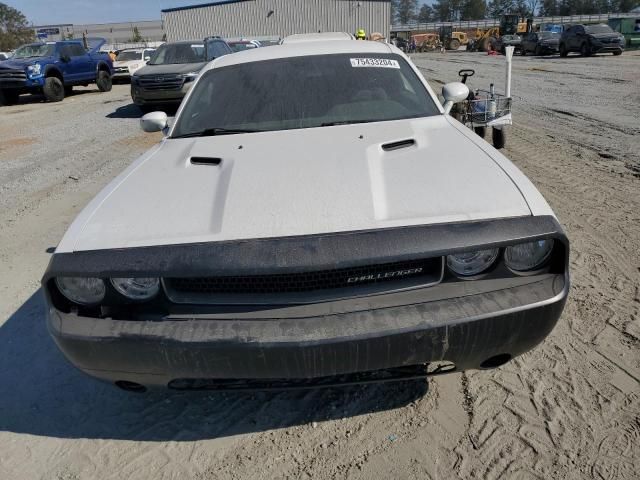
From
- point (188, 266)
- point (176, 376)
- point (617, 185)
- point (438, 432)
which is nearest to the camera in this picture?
point (188, 266)

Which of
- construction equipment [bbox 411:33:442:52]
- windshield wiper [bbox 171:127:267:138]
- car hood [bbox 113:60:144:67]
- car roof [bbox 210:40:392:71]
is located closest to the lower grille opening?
windshield wiper [bbox 171:127:267:138]

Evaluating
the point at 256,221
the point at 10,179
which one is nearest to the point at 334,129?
the point at 256,221

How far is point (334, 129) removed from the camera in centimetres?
290

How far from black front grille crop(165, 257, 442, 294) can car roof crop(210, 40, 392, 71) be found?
2063 millimetres

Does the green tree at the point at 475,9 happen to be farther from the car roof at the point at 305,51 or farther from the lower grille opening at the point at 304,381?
the lower grille opening at the point at 304,381

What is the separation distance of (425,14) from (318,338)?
13328cm

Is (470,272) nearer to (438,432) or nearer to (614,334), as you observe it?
(438,432)

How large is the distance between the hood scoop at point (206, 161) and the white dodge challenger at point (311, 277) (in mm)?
303

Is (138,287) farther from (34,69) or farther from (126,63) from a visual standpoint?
(126,63)

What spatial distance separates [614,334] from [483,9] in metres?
112

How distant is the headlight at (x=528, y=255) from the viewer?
6.53 ft

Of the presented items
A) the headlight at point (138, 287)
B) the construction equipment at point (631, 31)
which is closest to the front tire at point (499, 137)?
the headlight at point (138, 287)

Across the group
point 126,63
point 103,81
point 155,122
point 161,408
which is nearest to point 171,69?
point 103,81

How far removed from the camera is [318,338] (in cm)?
182
